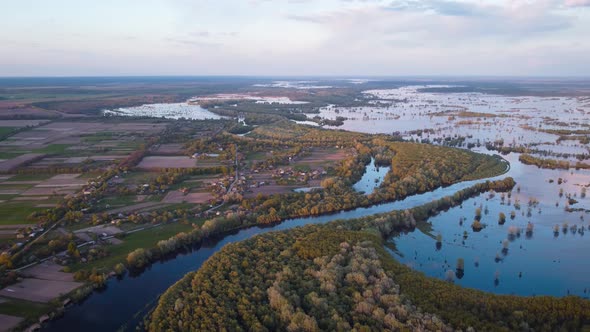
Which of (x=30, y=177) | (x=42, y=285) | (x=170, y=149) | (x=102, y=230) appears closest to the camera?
(x=42, y=285)

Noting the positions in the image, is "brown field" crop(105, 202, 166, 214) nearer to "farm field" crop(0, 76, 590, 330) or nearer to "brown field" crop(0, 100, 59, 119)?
"farm field" crop(0, 76, 590, 330)

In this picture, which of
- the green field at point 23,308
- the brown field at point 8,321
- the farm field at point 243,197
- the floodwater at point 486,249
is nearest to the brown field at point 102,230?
the farm field at point 243,197

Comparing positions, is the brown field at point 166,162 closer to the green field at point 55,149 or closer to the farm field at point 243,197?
the farm field at point 243,197

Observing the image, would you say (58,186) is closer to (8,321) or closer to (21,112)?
(8,321)

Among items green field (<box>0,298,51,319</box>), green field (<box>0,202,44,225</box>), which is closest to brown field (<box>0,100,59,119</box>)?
green field (<box>0,202,44,225</box>)

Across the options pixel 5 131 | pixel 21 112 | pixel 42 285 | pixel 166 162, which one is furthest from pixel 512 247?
pixel 21 112

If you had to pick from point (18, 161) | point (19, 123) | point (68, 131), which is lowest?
point (18, 161)

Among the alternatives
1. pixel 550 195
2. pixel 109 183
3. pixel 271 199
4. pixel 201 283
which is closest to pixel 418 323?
pixel 201 283

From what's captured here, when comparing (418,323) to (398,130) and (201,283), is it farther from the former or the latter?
(398,130)

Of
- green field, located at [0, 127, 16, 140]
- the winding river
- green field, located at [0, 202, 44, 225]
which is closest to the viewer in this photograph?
the winding river
